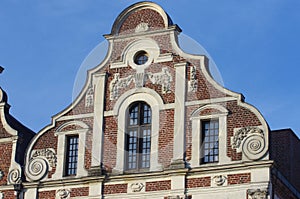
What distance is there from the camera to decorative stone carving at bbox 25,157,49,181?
31781mm

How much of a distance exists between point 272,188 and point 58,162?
26.0 feet

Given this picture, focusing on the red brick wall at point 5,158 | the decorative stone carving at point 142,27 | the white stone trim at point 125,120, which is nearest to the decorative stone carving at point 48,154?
the red brick wall at point 5,158

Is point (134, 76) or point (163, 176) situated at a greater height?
point (134, 76)

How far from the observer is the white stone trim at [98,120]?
102 feet

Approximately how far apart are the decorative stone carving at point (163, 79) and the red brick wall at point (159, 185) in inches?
129

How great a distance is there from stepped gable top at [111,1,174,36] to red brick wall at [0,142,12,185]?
5.69m

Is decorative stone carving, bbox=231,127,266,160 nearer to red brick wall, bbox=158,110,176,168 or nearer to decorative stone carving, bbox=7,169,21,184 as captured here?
red brick wall, bbox=158,110,176,168

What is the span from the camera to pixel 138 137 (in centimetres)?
3088

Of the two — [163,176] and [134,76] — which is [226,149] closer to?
[163,176]

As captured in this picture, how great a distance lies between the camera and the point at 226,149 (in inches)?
1145

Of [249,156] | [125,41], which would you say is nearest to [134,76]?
[125,41]

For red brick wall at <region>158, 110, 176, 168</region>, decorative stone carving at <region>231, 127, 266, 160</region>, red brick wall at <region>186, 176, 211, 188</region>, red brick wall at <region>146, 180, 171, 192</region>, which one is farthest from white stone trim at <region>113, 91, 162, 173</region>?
decorative stone carving at <region>231, 127, 266, 160</region>

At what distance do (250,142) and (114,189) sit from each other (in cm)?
500

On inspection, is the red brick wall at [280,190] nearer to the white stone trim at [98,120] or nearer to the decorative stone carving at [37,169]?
the white stone trim at [98,120]
